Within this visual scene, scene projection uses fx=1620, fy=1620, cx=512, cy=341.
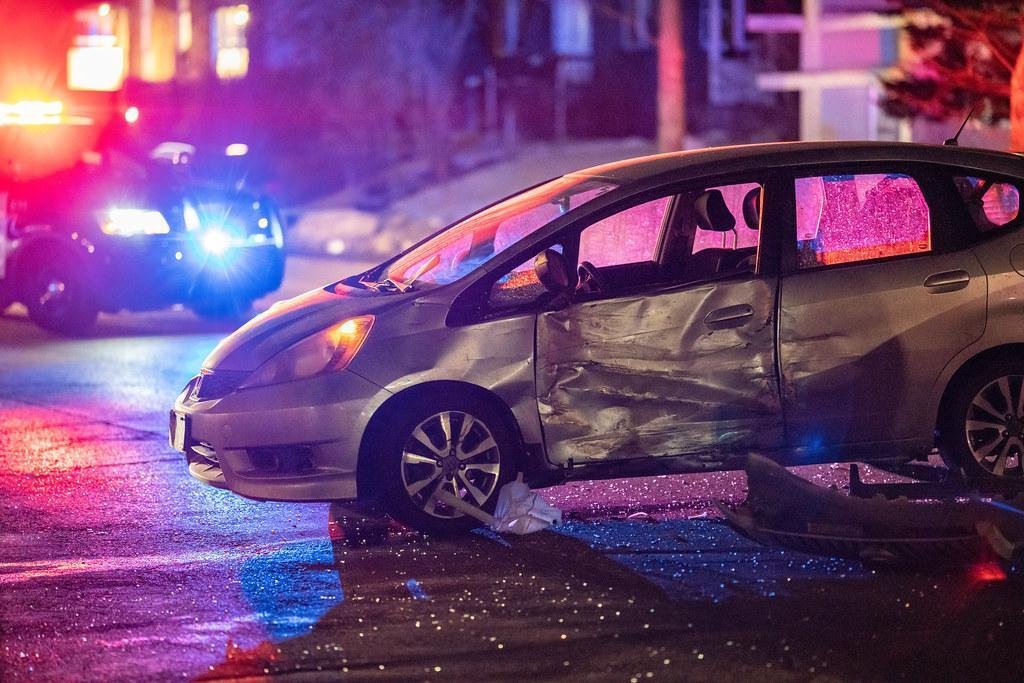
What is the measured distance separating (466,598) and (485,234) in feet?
7.06

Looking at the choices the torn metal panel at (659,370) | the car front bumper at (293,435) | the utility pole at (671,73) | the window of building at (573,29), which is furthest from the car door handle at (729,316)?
the window of building at (573,29)

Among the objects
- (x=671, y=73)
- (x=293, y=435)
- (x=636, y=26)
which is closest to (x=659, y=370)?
(x=293, y=435)

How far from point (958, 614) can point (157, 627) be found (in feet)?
9.18

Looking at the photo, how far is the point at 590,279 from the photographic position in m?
7.08

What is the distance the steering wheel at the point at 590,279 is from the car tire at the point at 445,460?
25.9 inches

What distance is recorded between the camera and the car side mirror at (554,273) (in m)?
6.88

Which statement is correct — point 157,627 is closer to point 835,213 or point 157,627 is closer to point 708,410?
point 708,410

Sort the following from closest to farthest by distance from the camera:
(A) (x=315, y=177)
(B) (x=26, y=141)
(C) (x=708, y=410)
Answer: (C) (x=708, y=410) → (B) (x=26, y=141) → (A) (x=315, y=177)

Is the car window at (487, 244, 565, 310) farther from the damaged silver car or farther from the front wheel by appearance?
the front wheel

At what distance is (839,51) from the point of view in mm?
28578

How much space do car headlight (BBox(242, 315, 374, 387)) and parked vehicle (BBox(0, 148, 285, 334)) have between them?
8254 mm

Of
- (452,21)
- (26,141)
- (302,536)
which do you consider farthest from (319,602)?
(452,21)

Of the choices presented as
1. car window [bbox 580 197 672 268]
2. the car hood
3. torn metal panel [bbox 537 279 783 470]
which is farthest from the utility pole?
torn metal panel [bbox 537 279 783 470]

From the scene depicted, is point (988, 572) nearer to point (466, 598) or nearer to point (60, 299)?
point (466, 598)
